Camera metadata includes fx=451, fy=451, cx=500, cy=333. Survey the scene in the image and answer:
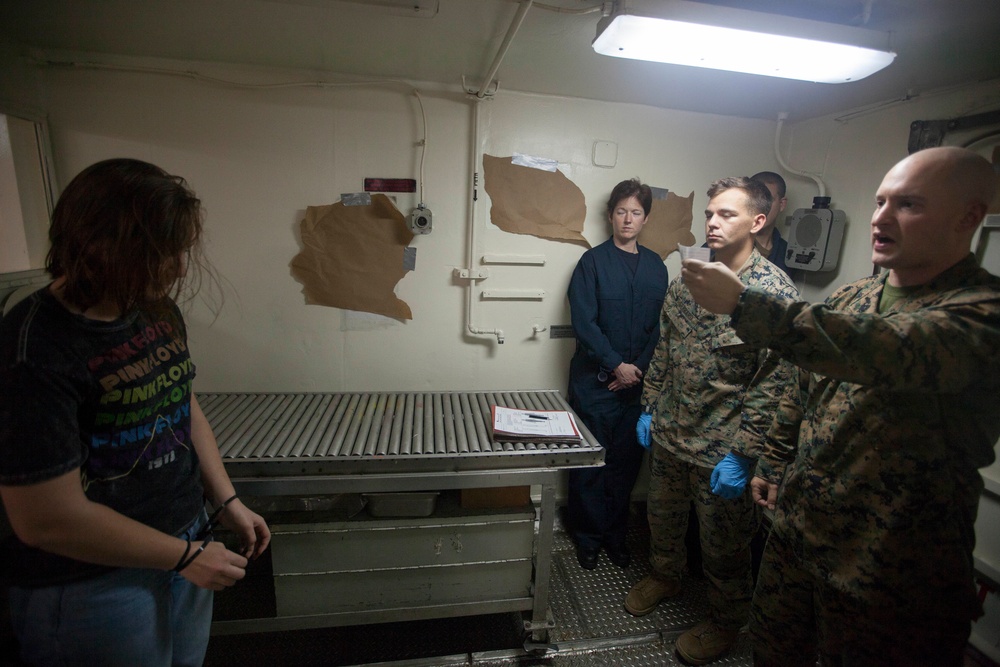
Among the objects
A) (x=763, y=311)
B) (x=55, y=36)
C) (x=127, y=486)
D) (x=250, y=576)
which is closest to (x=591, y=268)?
(x=763, y=311)

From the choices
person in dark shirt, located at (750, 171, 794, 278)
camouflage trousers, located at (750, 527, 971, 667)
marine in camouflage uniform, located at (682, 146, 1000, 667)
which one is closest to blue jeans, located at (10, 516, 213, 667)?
marine in camouflage uniform, located at (682, 146, 1000, 667)

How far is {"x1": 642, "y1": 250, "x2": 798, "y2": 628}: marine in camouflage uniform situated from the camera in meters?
1.67

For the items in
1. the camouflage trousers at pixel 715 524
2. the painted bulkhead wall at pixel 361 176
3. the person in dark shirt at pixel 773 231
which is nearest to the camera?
the camouflage trousers at pixel 715 524

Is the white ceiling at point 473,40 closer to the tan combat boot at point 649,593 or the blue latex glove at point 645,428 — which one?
the blue latex glove at point 645,428

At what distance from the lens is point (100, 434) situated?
35.2 inches

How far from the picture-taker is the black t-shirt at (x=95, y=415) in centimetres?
76

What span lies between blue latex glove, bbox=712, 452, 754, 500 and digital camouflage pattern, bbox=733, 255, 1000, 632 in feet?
1.39

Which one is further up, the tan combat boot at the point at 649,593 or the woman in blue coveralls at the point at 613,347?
the woman in blue coveralls at the point at 613,347

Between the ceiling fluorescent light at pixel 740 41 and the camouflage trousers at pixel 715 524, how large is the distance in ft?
5.12

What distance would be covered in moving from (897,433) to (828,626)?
0.54 m

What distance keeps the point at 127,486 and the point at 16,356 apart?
34cm

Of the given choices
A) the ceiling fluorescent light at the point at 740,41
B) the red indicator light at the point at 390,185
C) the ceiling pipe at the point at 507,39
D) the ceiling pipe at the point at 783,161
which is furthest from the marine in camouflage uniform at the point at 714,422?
the red indicator light at the point at 390,185

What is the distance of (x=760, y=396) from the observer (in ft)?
5.40

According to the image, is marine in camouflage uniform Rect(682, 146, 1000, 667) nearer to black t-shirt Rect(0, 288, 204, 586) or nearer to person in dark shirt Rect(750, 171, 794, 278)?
black t-shirt Rect(0, 288, 204, 586)
